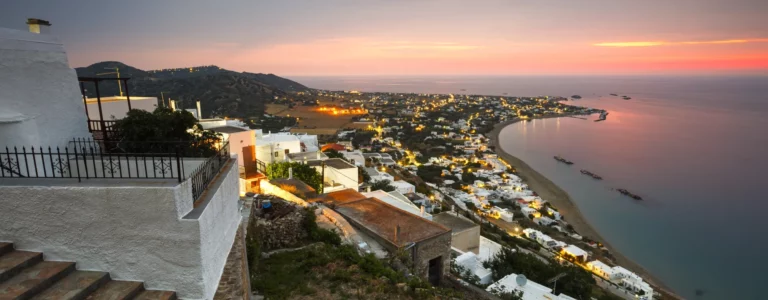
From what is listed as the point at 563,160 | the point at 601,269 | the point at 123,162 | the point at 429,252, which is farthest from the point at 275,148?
the point at 563,160

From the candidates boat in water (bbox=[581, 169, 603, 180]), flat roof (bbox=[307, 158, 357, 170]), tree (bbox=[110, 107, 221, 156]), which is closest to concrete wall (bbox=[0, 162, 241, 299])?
tree (bbox=[110, 107, 221, 156])

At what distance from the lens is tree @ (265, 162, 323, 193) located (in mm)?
15820

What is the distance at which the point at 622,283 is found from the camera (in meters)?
17.6

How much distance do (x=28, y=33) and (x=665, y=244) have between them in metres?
31.3

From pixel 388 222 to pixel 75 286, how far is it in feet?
23.1

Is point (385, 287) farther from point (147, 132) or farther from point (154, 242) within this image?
point (147, 132)

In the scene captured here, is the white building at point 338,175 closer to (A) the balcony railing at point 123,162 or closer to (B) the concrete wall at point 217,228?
(A) the balcony railing at point 123,162

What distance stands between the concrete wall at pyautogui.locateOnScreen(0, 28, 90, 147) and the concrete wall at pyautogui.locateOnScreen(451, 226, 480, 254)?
12.7 meters

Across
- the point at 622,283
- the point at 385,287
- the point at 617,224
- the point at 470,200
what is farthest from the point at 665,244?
the point at 385,287

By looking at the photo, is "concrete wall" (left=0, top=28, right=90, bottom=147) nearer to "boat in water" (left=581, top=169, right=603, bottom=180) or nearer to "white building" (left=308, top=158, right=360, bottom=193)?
"white building" (left=308, top=158, right=360, bottom=193)

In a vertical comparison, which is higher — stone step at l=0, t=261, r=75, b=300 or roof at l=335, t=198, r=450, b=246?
stone step at l=0, t=261, r=75, b=300

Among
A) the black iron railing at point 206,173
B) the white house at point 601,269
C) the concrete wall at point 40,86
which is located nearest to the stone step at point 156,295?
the black iron railing at point 206,173

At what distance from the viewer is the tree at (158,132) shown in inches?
237

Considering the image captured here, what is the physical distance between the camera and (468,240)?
1552cm
